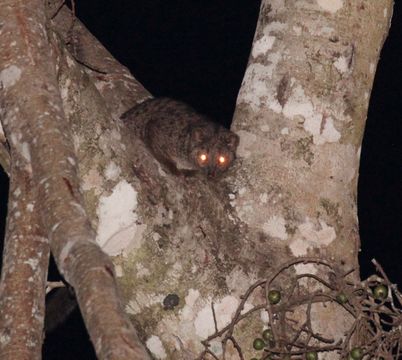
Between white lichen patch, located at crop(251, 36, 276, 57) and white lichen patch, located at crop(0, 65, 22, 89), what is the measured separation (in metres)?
1.11

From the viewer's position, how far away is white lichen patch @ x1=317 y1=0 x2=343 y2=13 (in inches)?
132

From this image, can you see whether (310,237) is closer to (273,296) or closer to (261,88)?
(273,296)

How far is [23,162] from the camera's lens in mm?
2572

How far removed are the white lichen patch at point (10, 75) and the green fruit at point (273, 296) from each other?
103cm

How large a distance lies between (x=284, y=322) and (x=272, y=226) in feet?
1.24

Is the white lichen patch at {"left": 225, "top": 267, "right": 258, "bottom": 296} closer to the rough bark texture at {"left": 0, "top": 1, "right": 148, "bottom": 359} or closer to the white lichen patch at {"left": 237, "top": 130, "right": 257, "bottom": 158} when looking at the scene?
the white lichen patch at {"left": 237, "top": 130, "right": 257, "bottom": 158}

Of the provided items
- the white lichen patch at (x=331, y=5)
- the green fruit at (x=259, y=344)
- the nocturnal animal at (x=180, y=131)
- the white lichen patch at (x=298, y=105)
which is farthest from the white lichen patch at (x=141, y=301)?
the nocturnal animal at (x=180, y=131)

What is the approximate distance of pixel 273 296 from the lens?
9.48ft

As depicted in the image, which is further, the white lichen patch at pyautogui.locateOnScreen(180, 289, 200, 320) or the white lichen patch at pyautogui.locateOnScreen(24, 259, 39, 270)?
the white lichen patch at pyautogui.locateOnScreen(180, 289, 200, 320)

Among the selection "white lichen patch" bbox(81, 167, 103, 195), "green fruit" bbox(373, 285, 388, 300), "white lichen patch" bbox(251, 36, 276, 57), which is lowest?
"green fruit" bbox(373, 285, 388, 300)

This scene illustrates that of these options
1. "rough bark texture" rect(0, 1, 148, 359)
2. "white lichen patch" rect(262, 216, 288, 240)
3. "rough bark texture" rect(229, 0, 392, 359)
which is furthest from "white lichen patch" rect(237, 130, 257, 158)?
"rough bark texture" rect(0, 1, 148, 359)

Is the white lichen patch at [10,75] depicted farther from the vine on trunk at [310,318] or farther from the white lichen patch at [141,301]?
the vine on trunk at [310,318]

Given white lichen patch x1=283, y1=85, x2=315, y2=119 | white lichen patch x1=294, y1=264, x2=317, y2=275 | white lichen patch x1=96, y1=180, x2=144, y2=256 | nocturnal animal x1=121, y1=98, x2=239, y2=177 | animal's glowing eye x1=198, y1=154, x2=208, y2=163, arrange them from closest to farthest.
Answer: white lichen patch x1=96, y1=180, x2=144, y2=256 → white lichen patch x1=294, y1=264, x2=317, y2=275 → white lichen patch x1=283, y1=85, x2=315, y2=119 → nocturnal animal x1=121, y1=98, x2=239, y2=177 → animal's glowing eye x1=198, y1=154, x2=208, y2=163

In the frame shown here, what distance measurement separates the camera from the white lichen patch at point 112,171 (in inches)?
114
